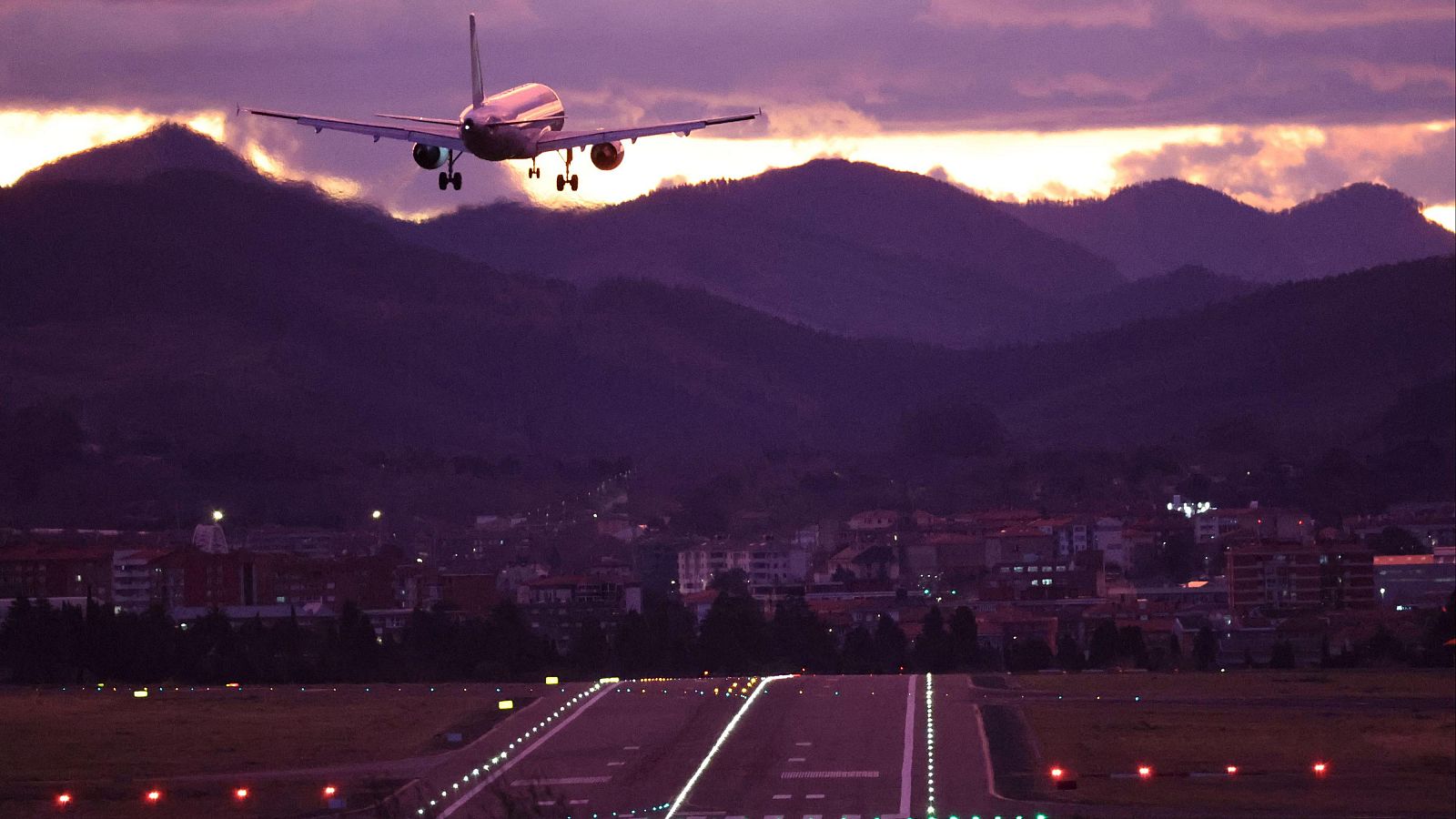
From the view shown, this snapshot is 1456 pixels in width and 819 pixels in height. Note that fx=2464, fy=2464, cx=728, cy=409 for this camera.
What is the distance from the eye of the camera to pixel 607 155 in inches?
2255

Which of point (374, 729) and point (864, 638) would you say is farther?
point (864, 638)

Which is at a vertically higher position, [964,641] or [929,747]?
→ [964,641]

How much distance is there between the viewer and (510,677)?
137500 millimetres

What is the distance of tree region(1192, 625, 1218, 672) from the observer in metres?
145

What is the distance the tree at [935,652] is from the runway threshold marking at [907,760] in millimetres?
31886

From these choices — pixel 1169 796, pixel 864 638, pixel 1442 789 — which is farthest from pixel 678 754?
pixel 864 638

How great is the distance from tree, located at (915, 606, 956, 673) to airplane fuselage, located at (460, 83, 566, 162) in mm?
92549

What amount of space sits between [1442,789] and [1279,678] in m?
43.4

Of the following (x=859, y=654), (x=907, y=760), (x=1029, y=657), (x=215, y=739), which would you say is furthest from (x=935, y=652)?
(x=907, y=760)

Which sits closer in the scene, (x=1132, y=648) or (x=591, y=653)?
(x=591, y=653)

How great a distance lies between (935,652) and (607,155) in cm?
9437

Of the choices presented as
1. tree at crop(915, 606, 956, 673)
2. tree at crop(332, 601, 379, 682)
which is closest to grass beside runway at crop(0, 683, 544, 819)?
tree at crop(332, 601, 379, 682)

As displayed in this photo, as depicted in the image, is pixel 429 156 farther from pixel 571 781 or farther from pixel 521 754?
pixel 521 754

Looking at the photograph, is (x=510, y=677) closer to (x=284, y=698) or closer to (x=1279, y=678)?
(x=284, y=698)
